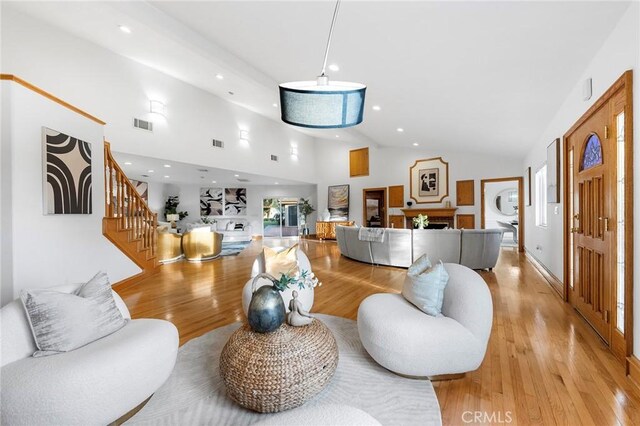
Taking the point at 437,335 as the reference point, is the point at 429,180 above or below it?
above

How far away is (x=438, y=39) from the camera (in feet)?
9.11

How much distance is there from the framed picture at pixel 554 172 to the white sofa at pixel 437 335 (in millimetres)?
2723

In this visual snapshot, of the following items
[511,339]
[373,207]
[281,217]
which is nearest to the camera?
[511,339]

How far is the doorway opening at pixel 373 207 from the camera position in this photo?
10.4 meters

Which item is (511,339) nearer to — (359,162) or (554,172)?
(554,172)

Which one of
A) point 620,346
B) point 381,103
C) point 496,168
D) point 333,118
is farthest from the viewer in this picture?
point 496,168

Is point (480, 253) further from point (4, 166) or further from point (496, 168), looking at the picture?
point (4, 166)

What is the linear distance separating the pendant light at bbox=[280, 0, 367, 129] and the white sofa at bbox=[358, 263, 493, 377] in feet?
4.53

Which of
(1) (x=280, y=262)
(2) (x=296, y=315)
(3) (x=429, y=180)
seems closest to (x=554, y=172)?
(1) (x=280, y=262)

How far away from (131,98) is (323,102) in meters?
5.74

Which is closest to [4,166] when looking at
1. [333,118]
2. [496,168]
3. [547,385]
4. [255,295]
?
[255,295]

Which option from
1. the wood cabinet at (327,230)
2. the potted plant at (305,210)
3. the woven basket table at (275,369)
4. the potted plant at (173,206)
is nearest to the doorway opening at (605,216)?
the woven basket table at (275,369)

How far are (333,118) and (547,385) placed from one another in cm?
221

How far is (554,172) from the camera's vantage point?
12.4 ft
